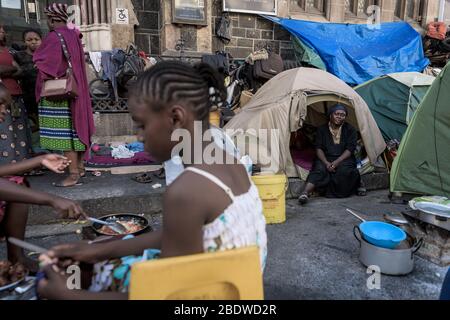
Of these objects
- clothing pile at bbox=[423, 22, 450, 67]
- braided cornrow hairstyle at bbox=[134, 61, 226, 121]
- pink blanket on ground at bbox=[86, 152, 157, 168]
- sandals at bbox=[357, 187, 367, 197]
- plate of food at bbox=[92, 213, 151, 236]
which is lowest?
sandals at bbox=[357, 187, 367, 197]

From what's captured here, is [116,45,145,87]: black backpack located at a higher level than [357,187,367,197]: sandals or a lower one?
higher

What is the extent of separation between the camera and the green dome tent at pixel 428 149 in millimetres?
3875

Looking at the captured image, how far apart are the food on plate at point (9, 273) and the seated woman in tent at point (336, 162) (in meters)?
3.37

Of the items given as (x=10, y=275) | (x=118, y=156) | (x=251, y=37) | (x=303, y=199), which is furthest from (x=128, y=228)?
(x=251, y=37)

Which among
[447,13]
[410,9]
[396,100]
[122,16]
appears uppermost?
[410,9]

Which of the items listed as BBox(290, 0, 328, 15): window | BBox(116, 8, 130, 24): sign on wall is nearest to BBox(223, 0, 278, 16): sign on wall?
BBox(290, 0, 328, 15): window

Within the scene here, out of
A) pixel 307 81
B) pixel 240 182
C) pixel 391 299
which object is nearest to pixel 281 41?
pixel 307 81

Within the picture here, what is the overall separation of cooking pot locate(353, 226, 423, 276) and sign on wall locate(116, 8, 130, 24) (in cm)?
600

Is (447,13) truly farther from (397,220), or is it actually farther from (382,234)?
(382,234)

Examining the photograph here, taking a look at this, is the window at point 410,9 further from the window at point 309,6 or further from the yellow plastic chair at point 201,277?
the yellow plastic chair at point 201,277

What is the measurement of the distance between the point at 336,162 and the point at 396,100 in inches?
80.3

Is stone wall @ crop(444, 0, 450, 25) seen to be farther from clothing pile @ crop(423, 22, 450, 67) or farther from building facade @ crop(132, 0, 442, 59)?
clothing pile @ crop(423, 22, 450, 67)

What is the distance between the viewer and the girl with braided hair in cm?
125

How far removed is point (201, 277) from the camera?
120cm
